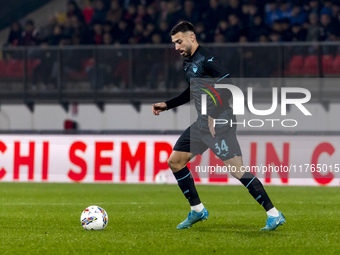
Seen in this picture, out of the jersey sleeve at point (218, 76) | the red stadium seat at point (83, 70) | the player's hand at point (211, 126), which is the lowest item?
the red stadium seat at point (83, 70)

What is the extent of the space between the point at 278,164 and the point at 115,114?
484 centimetres

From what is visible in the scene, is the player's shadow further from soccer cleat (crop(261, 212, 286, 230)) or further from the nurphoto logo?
the nurphoto logo

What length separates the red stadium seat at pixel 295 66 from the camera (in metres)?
16.7

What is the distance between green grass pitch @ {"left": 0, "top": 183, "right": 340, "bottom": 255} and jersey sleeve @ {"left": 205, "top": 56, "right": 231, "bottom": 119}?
1.30 meters

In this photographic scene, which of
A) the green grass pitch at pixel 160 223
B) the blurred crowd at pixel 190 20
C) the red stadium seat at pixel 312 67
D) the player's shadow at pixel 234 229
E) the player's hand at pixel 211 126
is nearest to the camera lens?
the green grass pitch at pixel 160 223

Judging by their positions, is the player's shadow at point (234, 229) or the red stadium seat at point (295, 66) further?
the red stadium seat at point (295, 66)

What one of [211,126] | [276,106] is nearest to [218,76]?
[211,126]

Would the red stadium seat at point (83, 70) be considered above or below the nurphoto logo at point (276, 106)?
above

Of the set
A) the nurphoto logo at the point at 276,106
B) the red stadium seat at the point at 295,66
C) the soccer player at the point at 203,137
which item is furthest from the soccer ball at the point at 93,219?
the red stadium seat at the point at 295,66

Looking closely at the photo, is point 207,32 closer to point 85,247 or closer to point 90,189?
point 90,189

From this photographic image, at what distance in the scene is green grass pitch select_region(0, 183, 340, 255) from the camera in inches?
261

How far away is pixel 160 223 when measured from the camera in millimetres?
8617

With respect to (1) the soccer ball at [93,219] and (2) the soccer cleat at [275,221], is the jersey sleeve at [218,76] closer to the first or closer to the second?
(2) the soccer cleat at [275,221]

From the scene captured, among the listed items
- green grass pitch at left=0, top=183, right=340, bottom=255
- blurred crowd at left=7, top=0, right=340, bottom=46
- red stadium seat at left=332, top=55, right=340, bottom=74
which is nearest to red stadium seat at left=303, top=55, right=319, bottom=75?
red stadium seat at left=332, top=55, right=340, bottom=74
